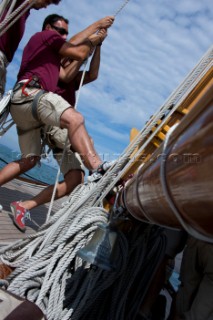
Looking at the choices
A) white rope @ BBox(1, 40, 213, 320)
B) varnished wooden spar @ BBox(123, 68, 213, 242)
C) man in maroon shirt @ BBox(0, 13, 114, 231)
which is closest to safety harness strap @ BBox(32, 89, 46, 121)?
man in maroon shirt @ BBox(0, 13, 114, 231)

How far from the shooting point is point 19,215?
2.30 meters

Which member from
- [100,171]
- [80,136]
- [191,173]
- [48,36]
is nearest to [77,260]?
[100,171]

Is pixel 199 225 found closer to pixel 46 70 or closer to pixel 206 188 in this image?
pixel 206 188

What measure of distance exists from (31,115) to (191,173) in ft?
6.78

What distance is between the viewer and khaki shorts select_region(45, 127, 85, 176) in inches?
102

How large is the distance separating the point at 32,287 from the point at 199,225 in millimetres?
1136

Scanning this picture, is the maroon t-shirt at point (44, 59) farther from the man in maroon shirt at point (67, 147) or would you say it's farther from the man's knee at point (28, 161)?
the man's knee at point (28, 161)

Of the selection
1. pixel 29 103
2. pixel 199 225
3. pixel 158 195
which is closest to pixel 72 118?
pixel 29 103

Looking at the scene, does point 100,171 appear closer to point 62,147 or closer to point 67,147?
point 67,147

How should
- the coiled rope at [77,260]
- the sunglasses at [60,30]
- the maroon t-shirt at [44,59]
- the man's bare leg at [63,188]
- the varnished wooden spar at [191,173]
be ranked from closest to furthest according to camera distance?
the varnished wooden spar at [191,173], the coiled rope at [77,260], the maroon t-shirt at [44,59], the man's bare leg at [63,188], the sunglasses at [60,30]

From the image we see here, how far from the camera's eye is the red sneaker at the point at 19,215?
2.27 metres

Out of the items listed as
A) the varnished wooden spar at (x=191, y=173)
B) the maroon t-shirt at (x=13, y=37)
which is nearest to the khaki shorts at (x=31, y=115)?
the maroon t-shirt at (x=13, y=37)

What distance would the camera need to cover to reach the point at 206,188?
432 millimetres

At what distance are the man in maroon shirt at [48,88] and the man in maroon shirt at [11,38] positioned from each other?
0.33ft
